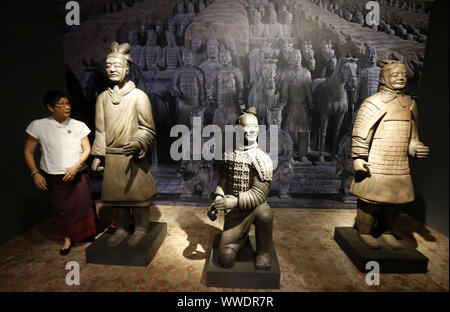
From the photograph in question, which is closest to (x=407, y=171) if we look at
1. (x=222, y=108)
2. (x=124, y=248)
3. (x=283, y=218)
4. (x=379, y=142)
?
(x=379, y=142)

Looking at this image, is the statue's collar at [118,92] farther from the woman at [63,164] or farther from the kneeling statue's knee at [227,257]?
the kneeling statue's knee at [227,257]

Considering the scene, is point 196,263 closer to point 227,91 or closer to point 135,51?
point 227,91

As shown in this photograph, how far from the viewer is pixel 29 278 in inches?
109

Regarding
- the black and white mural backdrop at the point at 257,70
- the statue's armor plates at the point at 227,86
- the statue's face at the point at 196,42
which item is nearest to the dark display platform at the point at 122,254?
the black and white mural backdrop at the point at 257,70

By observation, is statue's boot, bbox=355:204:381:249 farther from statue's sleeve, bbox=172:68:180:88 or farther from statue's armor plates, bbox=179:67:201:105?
statue's sleeve, bbox=172:68:180:88

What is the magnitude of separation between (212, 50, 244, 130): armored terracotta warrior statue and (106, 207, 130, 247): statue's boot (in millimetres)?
2026

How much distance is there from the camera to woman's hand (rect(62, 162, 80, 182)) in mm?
3102

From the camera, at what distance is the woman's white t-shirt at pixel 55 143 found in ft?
10.1

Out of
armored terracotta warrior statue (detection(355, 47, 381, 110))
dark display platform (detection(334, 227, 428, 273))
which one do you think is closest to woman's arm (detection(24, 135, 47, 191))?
dark display platform (detection(334, 227, 428, 273))

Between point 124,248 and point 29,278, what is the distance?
3.17ft

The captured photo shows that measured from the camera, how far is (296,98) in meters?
4.34

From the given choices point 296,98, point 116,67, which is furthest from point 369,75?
point 116,67

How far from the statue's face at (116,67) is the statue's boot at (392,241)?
136 inches

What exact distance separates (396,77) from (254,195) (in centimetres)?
195
